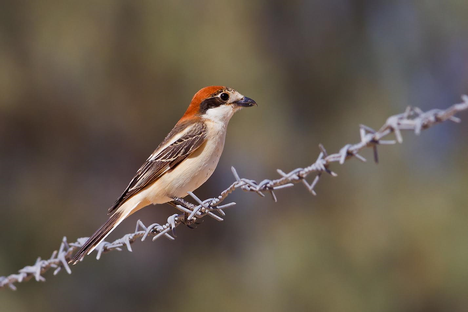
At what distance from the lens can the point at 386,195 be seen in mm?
7891

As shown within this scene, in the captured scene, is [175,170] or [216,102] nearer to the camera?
[175,170]

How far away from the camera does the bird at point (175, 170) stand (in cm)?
292

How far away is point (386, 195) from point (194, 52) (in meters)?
3.43

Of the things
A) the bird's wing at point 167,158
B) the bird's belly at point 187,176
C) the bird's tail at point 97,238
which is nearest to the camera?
the bird's tail at point 97,238

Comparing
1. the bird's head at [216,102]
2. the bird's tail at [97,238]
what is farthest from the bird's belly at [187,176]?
the bird's head at [216,102]

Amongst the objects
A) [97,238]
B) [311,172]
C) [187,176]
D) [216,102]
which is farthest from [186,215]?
[311,172]

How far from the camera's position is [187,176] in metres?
2.91

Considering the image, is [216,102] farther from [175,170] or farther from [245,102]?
[175,170]

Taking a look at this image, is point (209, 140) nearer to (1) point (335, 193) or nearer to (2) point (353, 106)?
(1) point (335, 193)

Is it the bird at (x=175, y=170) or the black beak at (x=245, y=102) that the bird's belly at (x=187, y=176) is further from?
the black beak at (x=245, y=102)

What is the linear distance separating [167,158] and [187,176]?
23cm

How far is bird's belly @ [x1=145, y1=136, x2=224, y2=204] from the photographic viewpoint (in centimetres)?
291

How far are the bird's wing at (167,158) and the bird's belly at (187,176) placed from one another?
0.03m

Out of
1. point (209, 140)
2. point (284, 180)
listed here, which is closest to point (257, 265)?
point (209, 140)
